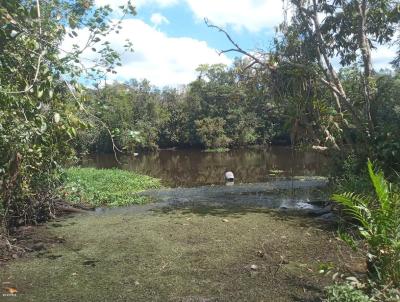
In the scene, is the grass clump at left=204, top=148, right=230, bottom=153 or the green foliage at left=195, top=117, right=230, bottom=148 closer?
the grass clump at left=204, top=148, right=230, bottom=153

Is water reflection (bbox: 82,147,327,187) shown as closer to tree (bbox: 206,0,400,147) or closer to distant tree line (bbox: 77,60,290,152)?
tree (bbox: 206,0,400,147)

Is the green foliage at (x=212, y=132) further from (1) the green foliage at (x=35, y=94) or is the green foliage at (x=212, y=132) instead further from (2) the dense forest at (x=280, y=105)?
(1) the green foliage at (x=35, y=94)

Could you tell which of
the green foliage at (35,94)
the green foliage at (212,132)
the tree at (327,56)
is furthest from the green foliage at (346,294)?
the green foliage at (212,132)

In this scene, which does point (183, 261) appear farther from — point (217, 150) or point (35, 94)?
point (217, 150)

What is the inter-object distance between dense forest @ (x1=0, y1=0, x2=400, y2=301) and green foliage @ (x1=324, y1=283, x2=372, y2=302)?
0.28m

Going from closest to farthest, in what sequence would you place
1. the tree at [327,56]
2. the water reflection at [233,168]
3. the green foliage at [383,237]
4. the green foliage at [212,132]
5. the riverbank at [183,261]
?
the green foliage at [383,237] → the riverbank at [183,261] → the tree at [327,56] → the water reflection at [233,168] → the green foliage at [212,132]

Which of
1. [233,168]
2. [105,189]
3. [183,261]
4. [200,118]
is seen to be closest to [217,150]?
[200,118]

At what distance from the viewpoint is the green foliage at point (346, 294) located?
3938mm

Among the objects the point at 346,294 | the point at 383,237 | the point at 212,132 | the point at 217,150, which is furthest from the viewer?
the point at 212,132

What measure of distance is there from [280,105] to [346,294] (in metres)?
9.47

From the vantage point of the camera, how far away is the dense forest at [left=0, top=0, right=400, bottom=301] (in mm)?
4312

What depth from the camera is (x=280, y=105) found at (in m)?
13.1

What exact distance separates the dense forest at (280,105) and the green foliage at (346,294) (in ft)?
0.91

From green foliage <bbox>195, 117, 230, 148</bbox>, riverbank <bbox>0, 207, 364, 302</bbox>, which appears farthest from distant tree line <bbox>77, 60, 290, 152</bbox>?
Answer: riverbank <bbox>0, 207, 364, 302</bbox>
